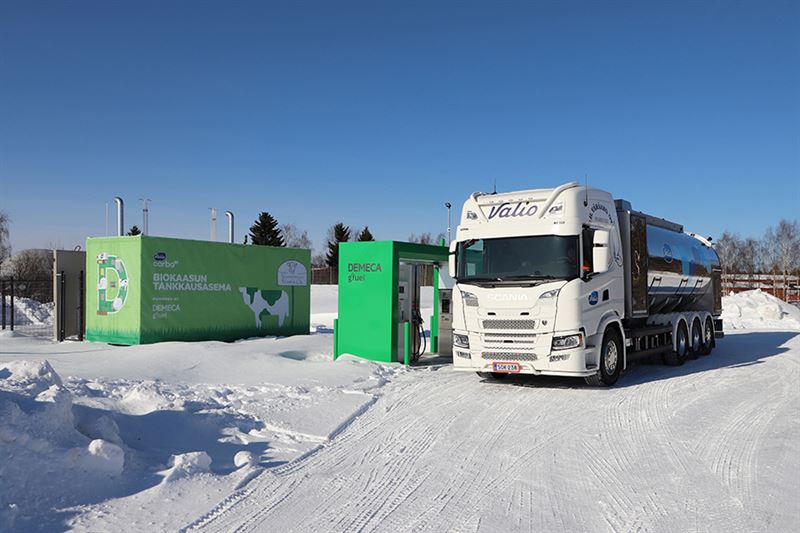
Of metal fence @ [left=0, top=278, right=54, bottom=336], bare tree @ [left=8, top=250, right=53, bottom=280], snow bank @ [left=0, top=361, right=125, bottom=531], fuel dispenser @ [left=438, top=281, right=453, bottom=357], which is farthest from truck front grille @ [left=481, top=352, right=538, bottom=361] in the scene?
bare tree @ [left=8, top=250, right=53, bottom=280]

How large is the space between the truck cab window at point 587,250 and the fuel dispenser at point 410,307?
Answer: 4.82 m

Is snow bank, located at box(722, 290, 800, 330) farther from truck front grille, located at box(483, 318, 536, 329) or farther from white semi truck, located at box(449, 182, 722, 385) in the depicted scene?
truck front grille, located at box(483, 318, 536, 329)

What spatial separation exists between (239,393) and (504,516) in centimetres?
621

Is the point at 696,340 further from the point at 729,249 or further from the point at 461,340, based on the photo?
the point at 729,249

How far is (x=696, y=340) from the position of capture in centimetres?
1717

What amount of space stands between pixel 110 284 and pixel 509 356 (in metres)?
11.9

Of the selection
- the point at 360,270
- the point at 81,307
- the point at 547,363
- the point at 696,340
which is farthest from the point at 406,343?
A: the point at 81,307

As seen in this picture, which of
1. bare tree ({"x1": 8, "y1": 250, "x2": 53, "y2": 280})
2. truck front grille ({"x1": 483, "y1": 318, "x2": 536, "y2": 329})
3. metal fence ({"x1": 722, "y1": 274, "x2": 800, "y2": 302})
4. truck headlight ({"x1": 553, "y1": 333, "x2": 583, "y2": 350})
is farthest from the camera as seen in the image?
metal fence ({"x1": 722, "y1": 274, "x2": 800, "y2": 302})

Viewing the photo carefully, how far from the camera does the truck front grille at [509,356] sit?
1154cm

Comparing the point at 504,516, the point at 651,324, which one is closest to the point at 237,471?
the point at 504,516

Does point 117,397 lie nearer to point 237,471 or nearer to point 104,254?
point 237,471

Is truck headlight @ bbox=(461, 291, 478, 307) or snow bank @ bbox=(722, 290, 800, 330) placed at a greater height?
truck headlight @ bbox=(461, 291, 478, 307)

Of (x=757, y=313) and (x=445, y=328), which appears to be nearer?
(x=445, y=328)

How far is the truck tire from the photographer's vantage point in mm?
12141
